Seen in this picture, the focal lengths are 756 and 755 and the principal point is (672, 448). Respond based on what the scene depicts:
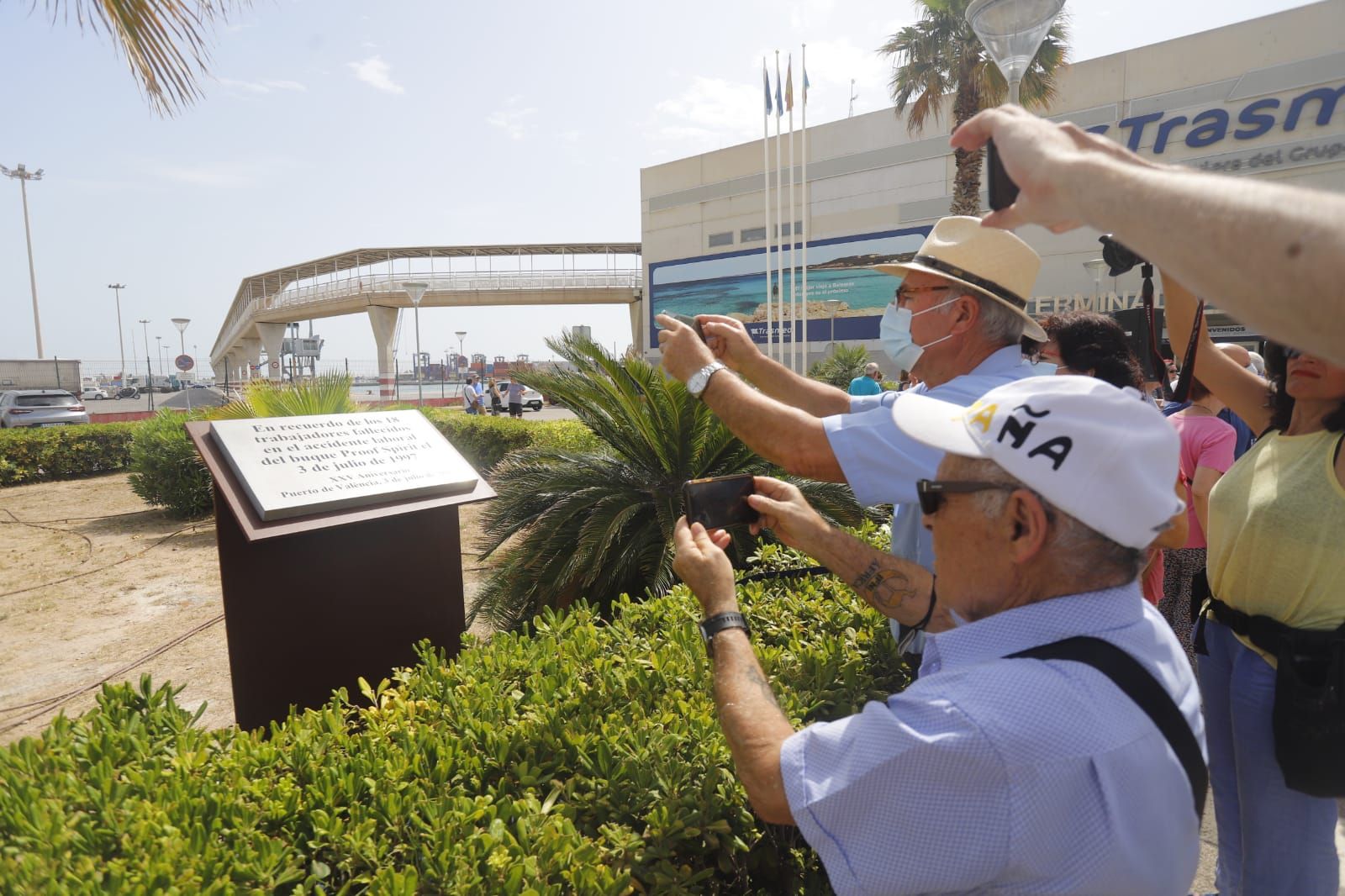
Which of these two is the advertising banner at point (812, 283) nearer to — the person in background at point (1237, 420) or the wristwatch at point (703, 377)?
the person in background at point (1237, 420)

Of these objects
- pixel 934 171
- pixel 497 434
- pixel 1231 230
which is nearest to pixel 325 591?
pixel 1231 230

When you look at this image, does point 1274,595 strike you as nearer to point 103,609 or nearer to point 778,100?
point 103,609

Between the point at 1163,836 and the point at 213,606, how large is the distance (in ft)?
23.4

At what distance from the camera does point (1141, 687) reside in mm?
981

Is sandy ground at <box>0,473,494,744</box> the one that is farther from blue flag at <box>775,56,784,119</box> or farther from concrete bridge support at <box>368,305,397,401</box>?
concrete bridge support at <box>368,305,397,401</box>

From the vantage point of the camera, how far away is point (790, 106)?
20.6m

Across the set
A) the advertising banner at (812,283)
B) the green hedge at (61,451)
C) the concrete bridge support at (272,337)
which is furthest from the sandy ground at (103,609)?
the concrete bridge support at (272,337)

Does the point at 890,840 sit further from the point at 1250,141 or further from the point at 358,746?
the point at 1250,141

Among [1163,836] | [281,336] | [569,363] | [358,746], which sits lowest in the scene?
[358,746]

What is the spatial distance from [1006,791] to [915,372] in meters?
1.68

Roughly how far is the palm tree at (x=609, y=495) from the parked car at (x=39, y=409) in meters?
20.8

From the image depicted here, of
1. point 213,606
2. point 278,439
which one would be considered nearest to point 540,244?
point 213,606

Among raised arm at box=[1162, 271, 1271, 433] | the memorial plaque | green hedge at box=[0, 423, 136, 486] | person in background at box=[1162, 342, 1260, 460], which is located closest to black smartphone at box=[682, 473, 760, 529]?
raised arm at box=[1162, 271, 1271, 433]

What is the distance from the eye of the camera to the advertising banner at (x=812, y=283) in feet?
92.4
